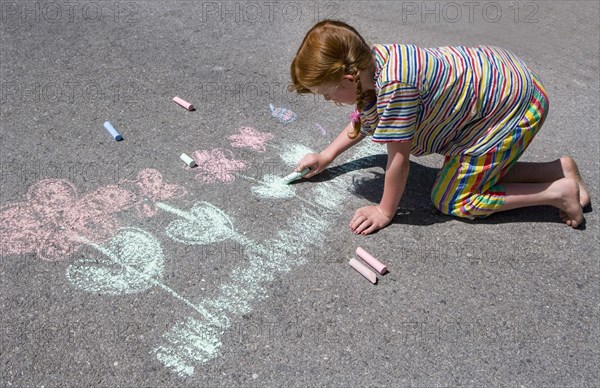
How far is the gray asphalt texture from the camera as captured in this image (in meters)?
2.40

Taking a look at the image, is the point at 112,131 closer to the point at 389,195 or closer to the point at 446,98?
the point at 389,195

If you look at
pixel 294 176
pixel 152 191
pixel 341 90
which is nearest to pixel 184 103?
pixel 152 191

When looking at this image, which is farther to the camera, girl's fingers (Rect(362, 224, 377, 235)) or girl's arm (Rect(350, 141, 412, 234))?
girl's fingers (Rect(362, 224, 377, 235))

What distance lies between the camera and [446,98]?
2820mm

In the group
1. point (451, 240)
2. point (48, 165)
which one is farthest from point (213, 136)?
point (451, 240)

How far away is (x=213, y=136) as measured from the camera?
12.1 feet

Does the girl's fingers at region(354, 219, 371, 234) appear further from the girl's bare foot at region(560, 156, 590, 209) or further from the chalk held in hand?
the girl's bare foot at region(560, 156, 590, 209)

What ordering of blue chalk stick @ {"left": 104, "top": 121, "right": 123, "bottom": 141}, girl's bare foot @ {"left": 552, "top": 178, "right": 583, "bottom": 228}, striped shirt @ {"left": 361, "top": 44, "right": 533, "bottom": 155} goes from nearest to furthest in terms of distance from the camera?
1. striped shirt @ {"left": 361, "top": 44, "right": 533, "bottom": 155}
2. girl's bare foot @ {"left": 552, "top": 178, "right": 583, "bottom": 228}
3. blue chalk stick @ {"left": 104, "top": 121, "right": 123, "bottom": 141}

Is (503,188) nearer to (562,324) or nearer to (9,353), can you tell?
(562,324)

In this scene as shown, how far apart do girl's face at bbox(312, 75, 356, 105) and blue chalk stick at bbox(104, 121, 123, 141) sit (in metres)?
1.47

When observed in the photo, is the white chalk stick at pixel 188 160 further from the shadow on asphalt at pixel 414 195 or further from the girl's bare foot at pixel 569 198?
the girl's bare foot at pixel 569 198

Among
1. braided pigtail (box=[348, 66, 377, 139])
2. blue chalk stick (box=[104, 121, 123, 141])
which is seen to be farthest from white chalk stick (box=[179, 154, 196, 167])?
braided pigtail (box=[348, 66, 377, 139])

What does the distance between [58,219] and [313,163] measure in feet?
4.64

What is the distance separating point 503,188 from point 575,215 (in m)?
0.44
